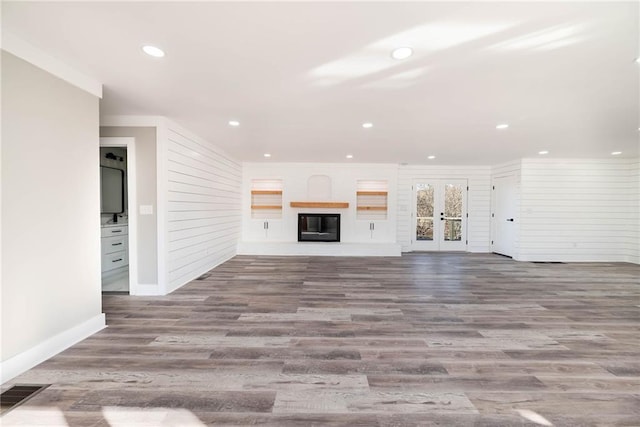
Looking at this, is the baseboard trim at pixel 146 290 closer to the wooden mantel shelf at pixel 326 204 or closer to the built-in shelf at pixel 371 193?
the wooden mantel shelf at pixel 326 204

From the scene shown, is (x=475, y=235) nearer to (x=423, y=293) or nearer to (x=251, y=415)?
(x=423, y=293)

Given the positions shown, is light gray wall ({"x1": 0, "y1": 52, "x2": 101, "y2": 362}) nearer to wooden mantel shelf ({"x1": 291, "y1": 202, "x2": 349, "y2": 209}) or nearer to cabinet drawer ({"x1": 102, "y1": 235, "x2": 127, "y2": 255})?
cabinet drawer ({"x1": 102, "y1": 235, "x2": 127, "y2": 255})

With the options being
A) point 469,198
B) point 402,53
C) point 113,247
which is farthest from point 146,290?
point 469,198

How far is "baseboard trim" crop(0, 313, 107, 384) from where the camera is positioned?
6.19ft

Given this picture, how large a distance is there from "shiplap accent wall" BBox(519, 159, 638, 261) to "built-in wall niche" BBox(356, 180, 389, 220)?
128 inches

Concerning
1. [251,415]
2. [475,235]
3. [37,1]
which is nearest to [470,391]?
[251,415]

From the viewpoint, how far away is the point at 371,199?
296 inches

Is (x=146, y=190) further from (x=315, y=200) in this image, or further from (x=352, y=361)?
(x=315, y=200)

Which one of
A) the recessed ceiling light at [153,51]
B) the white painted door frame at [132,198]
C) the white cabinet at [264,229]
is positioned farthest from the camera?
the white cabinet at [264,229]

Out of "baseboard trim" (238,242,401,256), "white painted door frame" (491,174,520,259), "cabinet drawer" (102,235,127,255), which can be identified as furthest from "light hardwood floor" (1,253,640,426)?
"baseboard trim" (238,242,401,256)

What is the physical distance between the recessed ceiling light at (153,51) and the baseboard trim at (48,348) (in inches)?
96.2

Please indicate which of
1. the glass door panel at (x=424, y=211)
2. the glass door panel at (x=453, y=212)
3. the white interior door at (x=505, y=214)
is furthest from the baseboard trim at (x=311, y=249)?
the white interior door at (x=505, y=214)

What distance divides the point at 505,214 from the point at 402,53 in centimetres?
659

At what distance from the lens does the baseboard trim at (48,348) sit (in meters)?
1.89
